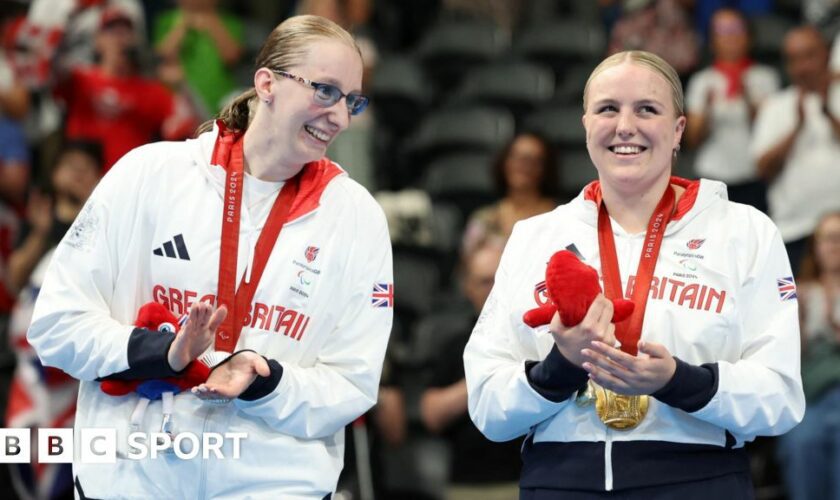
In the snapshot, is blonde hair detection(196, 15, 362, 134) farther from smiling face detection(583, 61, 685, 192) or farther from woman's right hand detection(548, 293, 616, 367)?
woman's right hand detection(548, 293, 616, 367)

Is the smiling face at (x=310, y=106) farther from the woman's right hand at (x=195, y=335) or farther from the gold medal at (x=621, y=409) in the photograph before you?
the gold medal at (x=621, y=409)

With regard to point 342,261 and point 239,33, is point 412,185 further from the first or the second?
point 342,261

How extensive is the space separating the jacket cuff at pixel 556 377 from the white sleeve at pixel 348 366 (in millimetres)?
502

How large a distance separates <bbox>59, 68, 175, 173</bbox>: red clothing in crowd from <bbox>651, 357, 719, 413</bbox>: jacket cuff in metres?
5.55

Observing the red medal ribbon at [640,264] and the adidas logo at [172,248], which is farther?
the adidas logo at [172,248]

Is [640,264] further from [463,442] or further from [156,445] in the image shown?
[463,442]

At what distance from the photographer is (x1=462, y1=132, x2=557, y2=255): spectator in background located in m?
7.75

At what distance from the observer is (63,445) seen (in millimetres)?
3869

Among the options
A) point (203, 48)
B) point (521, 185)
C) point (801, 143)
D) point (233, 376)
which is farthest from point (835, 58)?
point (233, 376)

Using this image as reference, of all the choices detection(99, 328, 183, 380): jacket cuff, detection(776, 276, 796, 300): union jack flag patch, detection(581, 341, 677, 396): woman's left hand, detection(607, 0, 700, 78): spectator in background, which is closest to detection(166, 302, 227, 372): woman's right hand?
detection(99, 328, 183, 380): jacket cuff

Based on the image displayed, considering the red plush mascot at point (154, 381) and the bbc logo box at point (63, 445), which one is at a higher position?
the red plush mascot at point (154, 381)

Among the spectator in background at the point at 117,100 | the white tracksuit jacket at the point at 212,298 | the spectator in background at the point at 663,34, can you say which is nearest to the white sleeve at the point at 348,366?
the white tracksuit jacket at the point at 212,298

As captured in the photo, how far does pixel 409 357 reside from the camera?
7.54 meters

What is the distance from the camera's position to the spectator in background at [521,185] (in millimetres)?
7754
